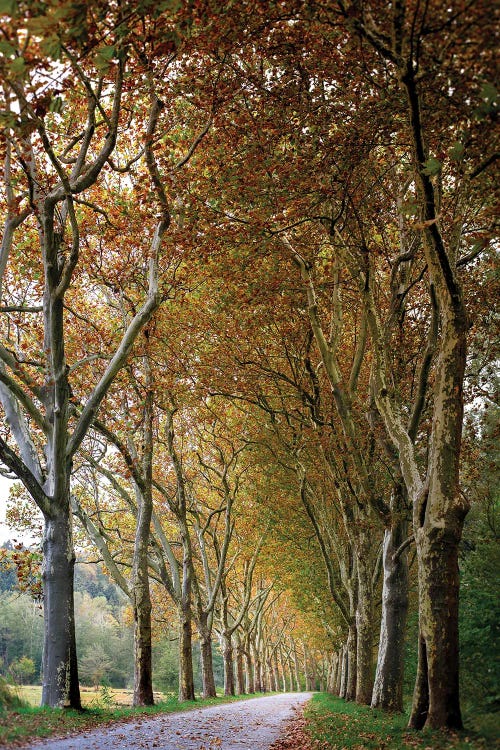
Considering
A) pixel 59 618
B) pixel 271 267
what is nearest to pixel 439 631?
pixel 59 618

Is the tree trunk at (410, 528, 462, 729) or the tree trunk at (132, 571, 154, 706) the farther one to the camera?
the tree trunk at (132, 571, 154, 706)

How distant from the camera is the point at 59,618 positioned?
10352 millimetres

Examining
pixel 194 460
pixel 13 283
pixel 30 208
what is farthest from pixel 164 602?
pixel 30 208

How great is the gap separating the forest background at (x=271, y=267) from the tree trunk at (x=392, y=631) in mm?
58

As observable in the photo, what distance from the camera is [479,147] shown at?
697 cm

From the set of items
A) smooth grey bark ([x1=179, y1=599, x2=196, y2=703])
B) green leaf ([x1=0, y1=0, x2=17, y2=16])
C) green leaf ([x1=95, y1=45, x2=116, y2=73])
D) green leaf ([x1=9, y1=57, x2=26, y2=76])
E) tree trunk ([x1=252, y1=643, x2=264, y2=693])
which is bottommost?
tree trunk ([x1=252, y1=643, x2=264, y2=693])

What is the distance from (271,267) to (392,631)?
824cm

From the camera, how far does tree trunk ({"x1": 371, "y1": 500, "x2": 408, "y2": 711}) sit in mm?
12102

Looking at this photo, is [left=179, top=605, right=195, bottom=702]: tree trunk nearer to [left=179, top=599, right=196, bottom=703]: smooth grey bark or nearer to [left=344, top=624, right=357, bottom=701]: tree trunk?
[left=179, top=599, right=196, bottom=703]: smooth grey bark

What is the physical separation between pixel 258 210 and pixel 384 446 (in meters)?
5.25

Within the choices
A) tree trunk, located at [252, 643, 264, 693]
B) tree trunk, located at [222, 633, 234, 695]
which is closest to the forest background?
tree trunk, located at [222, 633, 234, 695]

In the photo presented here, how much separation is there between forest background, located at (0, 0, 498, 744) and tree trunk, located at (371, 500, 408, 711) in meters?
0.06

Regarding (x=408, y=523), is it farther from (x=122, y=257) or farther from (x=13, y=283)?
(x=13, y=283)

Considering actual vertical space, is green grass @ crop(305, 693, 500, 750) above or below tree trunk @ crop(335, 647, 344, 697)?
above
